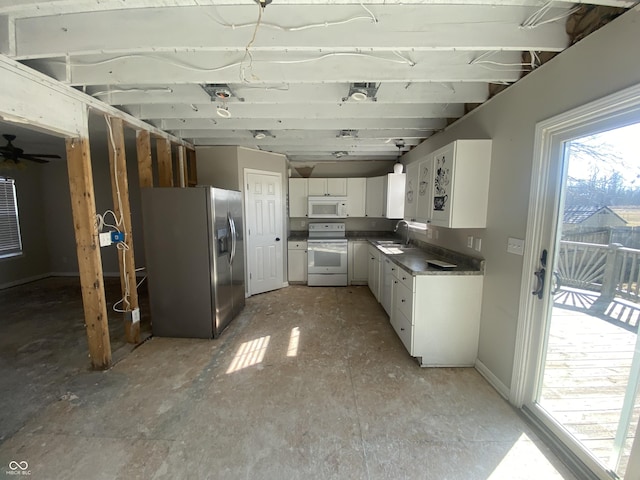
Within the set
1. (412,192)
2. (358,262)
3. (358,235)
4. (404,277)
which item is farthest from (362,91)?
(358,235)

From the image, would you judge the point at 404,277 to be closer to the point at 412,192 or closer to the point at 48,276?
the point at 412,192

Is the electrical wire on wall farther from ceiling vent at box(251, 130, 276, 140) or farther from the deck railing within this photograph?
the deck railing

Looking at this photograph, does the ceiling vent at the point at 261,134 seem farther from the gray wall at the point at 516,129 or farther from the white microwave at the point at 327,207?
the gray wall at the point at 516,129

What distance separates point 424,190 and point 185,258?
2.79 metres

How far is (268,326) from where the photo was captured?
3215mm

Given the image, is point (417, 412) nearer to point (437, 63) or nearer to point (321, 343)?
point (321, 343)

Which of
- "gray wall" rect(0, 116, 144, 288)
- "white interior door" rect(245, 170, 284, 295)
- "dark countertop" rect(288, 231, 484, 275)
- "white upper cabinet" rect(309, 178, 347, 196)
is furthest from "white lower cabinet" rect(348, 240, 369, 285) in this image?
"gray wall" rect(0, 116, 144, 288)

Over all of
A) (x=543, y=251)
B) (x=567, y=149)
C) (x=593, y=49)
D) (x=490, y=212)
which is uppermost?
(x=593, y=49)

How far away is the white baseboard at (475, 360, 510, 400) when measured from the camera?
2004 millimetres

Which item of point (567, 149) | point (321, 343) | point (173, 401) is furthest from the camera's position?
point (321, 343)

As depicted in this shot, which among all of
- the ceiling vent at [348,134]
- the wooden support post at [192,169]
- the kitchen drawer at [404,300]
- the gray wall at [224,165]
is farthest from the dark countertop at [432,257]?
the wooden support post at [192,169]

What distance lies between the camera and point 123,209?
257 centimetres

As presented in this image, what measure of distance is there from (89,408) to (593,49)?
392 cm

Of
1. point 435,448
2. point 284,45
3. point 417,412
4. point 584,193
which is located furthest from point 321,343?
point 284,45
